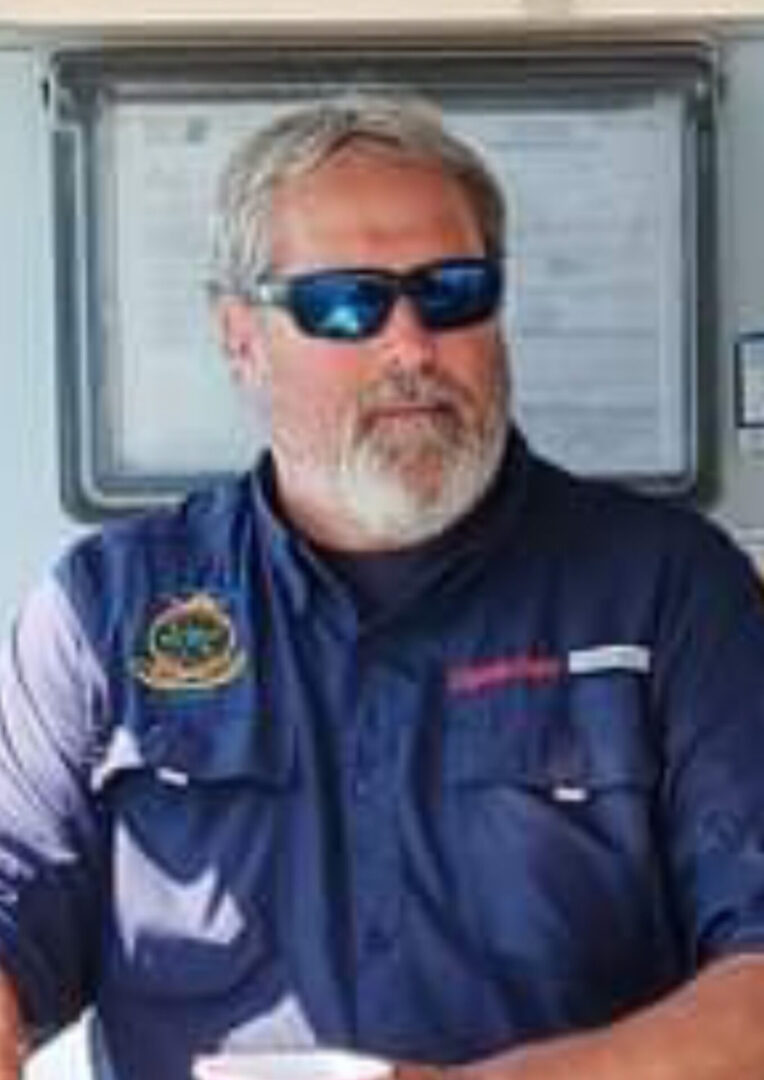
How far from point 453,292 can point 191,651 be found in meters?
0.39

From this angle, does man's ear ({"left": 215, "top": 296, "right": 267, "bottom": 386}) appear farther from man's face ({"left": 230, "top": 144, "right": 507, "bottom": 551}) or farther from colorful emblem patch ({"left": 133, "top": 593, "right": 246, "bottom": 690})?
colorful emblem patch ({"left": 133, "top": 593, "right": 246, "bottom": 690})

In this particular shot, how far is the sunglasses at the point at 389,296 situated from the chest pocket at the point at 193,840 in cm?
34

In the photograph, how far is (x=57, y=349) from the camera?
9.27 ft

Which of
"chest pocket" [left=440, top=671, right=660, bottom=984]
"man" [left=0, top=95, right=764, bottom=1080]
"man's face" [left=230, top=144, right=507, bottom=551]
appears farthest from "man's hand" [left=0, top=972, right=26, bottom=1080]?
"man's face" [left=230, top=144, right=507, bottom=551]

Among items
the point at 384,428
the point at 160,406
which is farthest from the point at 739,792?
the point at 160,406

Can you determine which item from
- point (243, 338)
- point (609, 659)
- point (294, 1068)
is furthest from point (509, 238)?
point (294, 1068)

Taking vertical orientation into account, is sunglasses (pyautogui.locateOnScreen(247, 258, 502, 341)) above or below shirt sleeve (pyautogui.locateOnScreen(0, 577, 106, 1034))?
above

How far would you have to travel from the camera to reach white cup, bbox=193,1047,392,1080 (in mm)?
1948

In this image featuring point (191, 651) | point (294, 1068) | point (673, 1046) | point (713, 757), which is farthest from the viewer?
point (191, 651)

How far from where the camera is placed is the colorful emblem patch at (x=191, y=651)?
2.38 m

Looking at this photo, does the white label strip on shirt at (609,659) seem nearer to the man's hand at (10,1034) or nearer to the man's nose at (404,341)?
the man's nose at (404,341)

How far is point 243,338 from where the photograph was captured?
8.23ft

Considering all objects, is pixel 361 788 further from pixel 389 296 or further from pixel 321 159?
pixel 321 159

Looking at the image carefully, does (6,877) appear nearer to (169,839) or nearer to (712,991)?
(169,839)
